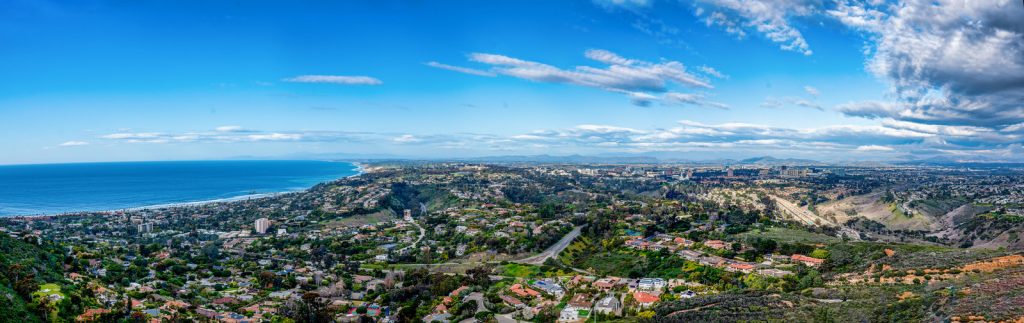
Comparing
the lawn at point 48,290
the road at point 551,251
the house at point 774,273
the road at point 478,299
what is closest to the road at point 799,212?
the road at point 551,251

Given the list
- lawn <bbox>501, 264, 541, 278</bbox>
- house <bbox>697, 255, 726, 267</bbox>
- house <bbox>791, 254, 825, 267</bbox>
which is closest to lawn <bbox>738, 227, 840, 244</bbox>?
house <bbox>791, 254, 825, 267</bbox>

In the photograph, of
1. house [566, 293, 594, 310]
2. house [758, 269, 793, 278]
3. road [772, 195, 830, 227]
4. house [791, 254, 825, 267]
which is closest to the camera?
house [566, 293, 594, 310]

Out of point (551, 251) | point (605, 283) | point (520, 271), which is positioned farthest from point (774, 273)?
point (551, 251)

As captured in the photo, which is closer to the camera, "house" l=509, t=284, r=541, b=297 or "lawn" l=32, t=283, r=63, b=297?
"lawn" l=32, t=283, r=63, b=297

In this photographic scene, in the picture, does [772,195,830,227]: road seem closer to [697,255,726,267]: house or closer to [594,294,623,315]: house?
[697,255,726,267]: house

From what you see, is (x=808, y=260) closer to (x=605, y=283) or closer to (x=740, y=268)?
(x=740, y=268)

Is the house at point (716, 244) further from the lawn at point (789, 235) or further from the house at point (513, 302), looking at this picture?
the house at point (513, 302)

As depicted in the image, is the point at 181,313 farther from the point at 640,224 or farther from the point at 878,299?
the point at 640,224
